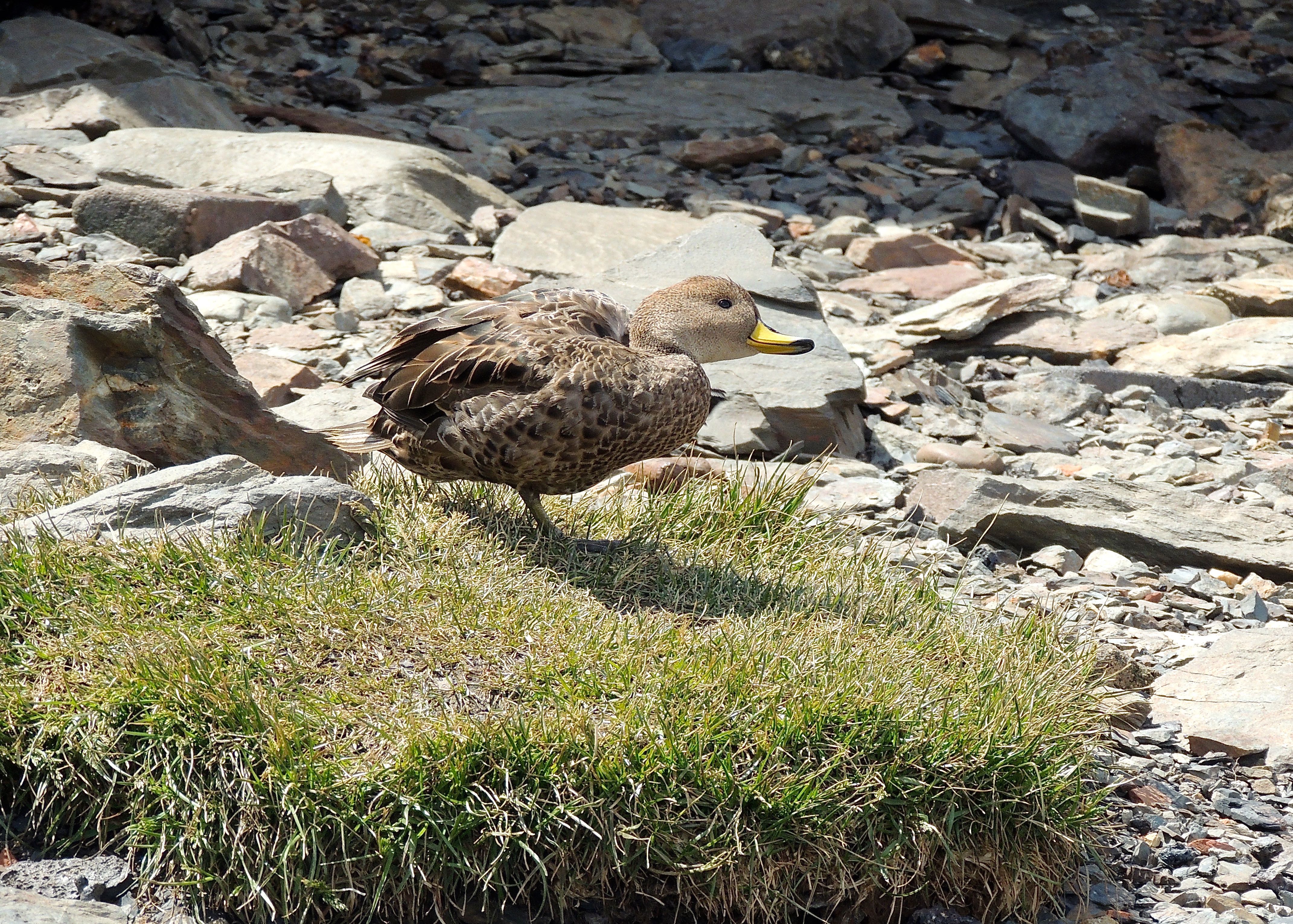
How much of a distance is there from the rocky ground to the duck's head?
0.67 metres

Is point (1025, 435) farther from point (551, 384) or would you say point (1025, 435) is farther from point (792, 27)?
point (792, 27)

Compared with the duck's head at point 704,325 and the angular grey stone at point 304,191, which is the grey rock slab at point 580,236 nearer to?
the angular grey stone at point 304,191

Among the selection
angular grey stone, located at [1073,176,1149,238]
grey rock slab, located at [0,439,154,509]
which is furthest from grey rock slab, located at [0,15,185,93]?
angular grey stone, located at [1073,176,1149,238]

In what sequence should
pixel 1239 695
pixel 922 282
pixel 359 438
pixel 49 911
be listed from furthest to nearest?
pixel 922 282
pixel 359 438
pixel 1239 695
pixel 49 911

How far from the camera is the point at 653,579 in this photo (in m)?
4.02

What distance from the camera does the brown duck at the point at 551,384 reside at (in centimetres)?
392

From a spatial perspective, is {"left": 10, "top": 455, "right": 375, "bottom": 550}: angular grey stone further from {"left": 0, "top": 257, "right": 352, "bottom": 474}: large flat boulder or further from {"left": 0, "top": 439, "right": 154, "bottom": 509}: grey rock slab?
{"left": 0, "top": 257, "right": 352, "bottom": 474}: large flat boulder

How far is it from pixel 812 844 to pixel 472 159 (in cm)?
787

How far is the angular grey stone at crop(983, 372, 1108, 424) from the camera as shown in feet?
22.1

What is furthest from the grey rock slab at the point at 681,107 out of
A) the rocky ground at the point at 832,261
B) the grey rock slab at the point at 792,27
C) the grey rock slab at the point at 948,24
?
the grey rock slab at the point at 948,24

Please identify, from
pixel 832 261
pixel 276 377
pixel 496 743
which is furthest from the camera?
pixel 832 261

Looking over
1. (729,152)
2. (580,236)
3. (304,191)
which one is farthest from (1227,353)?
(304,191)

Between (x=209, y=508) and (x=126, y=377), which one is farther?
(x=126, y=377)

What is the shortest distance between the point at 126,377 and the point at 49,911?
228 centimetres
